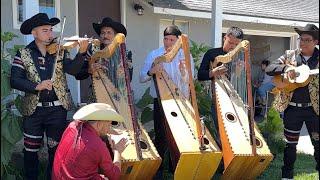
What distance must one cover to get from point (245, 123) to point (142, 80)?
114 centimetres

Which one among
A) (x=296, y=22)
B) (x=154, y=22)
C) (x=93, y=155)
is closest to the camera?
(x=93, y=155)

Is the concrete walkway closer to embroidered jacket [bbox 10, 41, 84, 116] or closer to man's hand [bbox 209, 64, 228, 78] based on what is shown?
man's hand [bbox 209, 64, 228, 78]

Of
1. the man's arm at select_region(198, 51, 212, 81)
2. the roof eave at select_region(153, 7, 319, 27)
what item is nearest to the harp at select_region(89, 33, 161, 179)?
the man's arm at select_region(198, 51, 212, 81)

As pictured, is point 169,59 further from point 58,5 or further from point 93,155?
point 58,5

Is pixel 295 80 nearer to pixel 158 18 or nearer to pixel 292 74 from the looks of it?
pixel 292 74

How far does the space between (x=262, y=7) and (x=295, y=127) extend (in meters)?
7.75

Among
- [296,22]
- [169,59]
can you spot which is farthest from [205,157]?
[296,22]

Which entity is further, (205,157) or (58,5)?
(58,5)

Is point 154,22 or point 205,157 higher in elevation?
point 154,22

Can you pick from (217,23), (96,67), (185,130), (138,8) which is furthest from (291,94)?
(138,8)

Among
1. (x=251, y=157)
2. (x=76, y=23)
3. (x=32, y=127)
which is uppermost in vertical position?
(x=76, y=23)

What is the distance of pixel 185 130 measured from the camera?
457cm

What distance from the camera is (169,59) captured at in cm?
466

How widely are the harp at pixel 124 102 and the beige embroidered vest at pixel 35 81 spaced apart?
0.29 m
